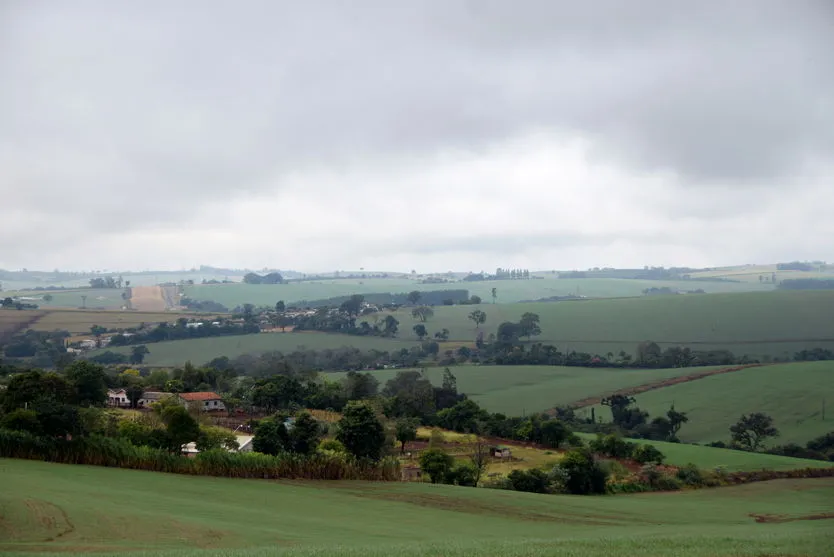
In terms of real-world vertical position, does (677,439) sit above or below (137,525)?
below

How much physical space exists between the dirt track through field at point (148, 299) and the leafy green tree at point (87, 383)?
109917mm

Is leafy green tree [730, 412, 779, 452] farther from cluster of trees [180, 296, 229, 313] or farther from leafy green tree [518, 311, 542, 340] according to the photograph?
cluster of trees [180, 296, 229, 313]

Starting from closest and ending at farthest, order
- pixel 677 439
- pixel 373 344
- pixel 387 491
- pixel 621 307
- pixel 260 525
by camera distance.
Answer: pixel 260 525 < pixel 387 491 < pixel 677 439 < pixel 373 344 < pixel 621 307

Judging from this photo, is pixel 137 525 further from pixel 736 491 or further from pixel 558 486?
pixel 736 491

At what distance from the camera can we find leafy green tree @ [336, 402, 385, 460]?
149 ft

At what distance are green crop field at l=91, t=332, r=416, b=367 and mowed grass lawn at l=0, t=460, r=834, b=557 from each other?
3182 inches

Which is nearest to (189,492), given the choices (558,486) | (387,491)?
(387,491)

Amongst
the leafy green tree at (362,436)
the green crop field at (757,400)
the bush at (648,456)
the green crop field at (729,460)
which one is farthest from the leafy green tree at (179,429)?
the green crop field at (757,400)

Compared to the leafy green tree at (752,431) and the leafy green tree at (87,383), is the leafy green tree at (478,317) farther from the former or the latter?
the leafy green tree at (87,383)

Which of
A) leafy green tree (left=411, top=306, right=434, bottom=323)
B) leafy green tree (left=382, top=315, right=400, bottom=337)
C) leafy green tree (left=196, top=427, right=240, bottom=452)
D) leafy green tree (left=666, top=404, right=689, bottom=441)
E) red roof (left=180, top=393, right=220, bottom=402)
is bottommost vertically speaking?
leafy green tree (left=666, top=404, right=689, bottom=441)

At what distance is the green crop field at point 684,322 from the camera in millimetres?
108812

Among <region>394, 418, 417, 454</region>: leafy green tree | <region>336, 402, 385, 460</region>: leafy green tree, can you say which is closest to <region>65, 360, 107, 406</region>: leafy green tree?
<region>394, 418, 417, 454</region>: leafy green tree

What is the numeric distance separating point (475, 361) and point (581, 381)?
2662 centimetres

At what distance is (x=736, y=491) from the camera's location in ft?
151
